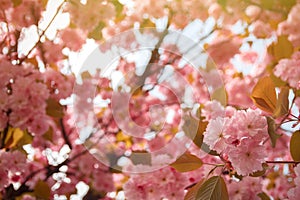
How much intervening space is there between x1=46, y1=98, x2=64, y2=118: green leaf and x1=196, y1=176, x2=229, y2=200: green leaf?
0.92 meters

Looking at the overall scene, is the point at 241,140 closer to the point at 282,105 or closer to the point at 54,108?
the point at 282,105

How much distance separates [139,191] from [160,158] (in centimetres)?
13

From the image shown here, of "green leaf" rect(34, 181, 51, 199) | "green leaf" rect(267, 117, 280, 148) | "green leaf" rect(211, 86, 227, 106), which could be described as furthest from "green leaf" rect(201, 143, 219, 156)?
"green leaf" rect(34, 181, 51, 199)

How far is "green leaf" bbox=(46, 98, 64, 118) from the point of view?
1.84 metres

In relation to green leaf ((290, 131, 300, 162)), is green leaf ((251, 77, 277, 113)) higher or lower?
higher

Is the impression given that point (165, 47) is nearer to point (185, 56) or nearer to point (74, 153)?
point (185, 56)

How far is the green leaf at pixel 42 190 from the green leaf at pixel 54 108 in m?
0.28

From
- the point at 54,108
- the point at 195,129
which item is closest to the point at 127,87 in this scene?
the point at 54,108

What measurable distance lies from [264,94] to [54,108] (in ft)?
3.33

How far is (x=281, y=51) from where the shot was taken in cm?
187

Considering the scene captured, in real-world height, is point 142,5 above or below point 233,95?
above

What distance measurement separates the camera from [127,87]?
2211 millimetres

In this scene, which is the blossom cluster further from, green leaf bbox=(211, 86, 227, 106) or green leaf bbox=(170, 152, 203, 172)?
green leaf bbox=(211, 86, 227, 106)

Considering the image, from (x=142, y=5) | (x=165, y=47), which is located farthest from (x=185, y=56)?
(x=142, y=5)
